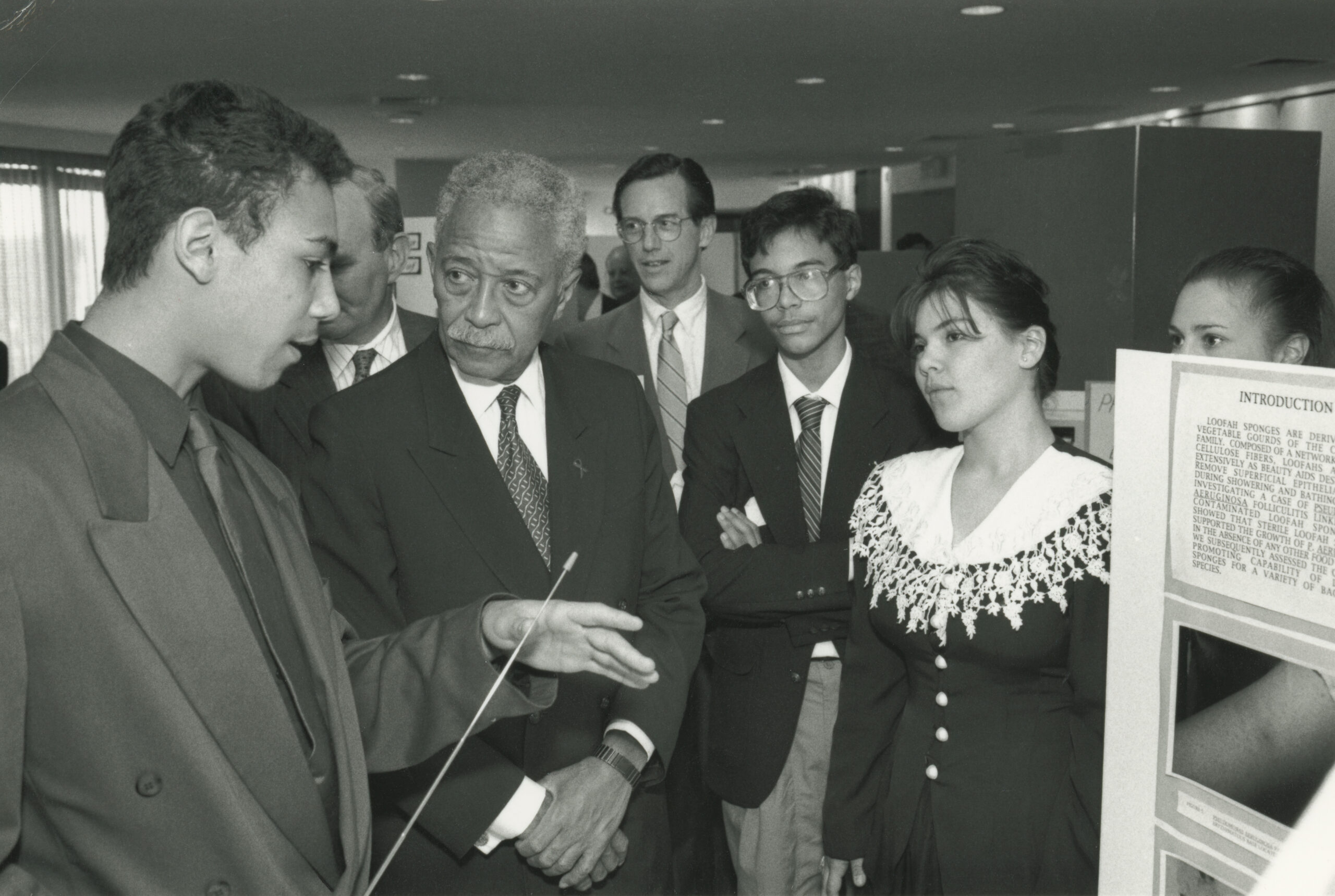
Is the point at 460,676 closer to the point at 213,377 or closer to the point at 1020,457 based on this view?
the point at 1020,457

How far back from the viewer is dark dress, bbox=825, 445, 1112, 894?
1689 millimetres

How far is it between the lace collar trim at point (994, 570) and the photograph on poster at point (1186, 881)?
62cm

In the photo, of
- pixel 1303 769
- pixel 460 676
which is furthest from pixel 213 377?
pixel 1303 769

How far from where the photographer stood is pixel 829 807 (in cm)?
200

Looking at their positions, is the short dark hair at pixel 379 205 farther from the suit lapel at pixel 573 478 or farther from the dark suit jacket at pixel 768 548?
the suit lapel at pixel 573 478

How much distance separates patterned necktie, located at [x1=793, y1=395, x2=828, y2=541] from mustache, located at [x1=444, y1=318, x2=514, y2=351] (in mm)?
829

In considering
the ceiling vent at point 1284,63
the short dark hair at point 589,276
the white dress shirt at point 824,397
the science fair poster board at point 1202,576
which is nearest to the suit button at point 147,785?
the science fair poster board at point 1202,576

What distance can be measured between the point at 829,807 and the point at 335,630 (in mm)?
980

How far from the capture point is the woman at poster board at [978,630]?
171 centimetres

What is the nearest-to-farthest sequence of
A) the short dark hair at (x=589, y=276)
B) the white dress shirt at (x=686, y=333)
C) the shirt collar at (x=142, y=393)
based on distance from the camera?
the shirt collar at (x=142, y=393) → the white dress shirt at (x=686, y=333) → the short dark hair at (x=589, y=276)

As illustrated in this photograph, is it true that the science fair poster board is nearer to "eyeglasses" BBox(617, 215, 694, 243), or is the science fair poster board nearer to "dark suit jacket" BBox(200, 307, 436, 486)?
"dark suit jacket" BBox(200, 307, 436, 486)

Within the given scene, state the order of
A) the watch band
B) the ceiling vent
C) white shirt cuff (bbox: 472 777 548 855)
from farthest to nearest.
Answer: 1. the ceiling vent
2. the watch band
3. white shirt cuff (bbox: 472 777 548 855)

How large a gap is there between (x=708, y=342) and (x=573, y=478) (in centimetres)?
147

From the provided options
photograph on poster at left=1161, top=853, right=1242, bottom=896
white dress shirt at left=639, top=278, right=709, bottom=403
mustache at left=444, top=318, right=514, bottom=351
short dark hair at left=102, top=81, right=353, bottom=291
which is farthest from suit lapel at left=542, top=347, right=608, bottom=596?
white dress shirt at left=639, top=278, right=709, bottom=403
